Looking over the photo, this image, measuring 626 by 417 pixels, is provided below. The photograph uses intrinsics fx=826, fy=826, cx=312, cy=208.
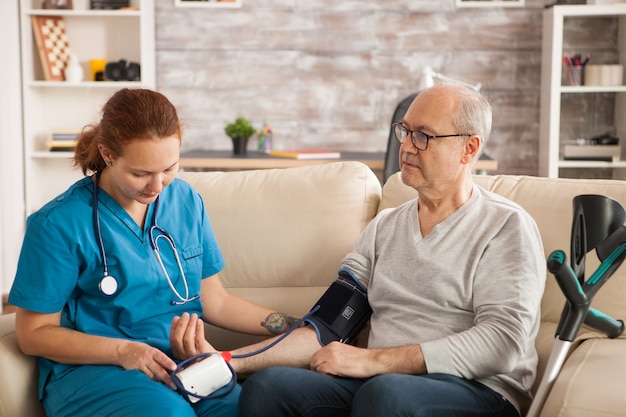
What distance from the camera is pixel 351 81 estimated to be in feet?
15.3

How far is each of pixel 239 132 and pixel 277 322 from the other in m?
2.43

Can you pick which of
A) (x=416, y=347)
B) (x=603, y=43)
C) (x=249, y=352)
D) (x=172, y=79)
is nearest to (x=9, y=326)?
(x=249, y=352)

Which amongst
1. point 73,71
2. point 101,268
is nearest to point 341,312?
point 101,268

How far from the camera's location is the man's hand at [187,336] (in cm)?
183

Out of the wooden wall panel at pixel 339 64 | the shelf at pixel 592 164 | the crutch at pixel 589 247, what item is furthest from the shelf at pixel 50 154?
the crutch at pixel 589 247

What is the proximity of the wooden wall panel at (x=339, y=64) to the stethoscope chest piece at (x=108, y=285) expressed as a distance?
9.40ft

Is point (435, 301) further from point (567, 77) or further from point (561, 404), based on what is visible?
point (567, 77)

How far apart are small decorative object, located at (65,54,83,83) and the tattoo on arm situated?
110 inches

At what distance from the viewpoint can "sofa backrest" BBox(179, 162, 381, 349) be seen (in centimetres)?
230

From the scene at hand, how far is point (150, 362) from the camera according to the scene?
178 cm

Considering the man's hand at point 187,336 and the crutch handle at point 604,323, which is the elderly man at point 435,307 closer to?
the man's hand at point 187,336

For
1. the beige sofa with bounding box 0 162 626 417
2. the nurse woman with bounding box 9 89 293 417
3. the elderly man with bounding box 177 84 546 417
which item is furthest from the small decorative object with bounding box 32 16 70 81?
the elderly man with bounding box 177 84 546 417

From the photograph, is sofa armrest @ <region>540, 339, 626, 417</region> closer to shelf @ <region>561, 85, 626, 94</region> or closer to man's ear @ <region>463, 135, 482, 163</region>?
man's ear @ <region>463, 135, 482, 163</region>

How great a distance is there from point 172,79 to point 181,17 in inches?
13.7
